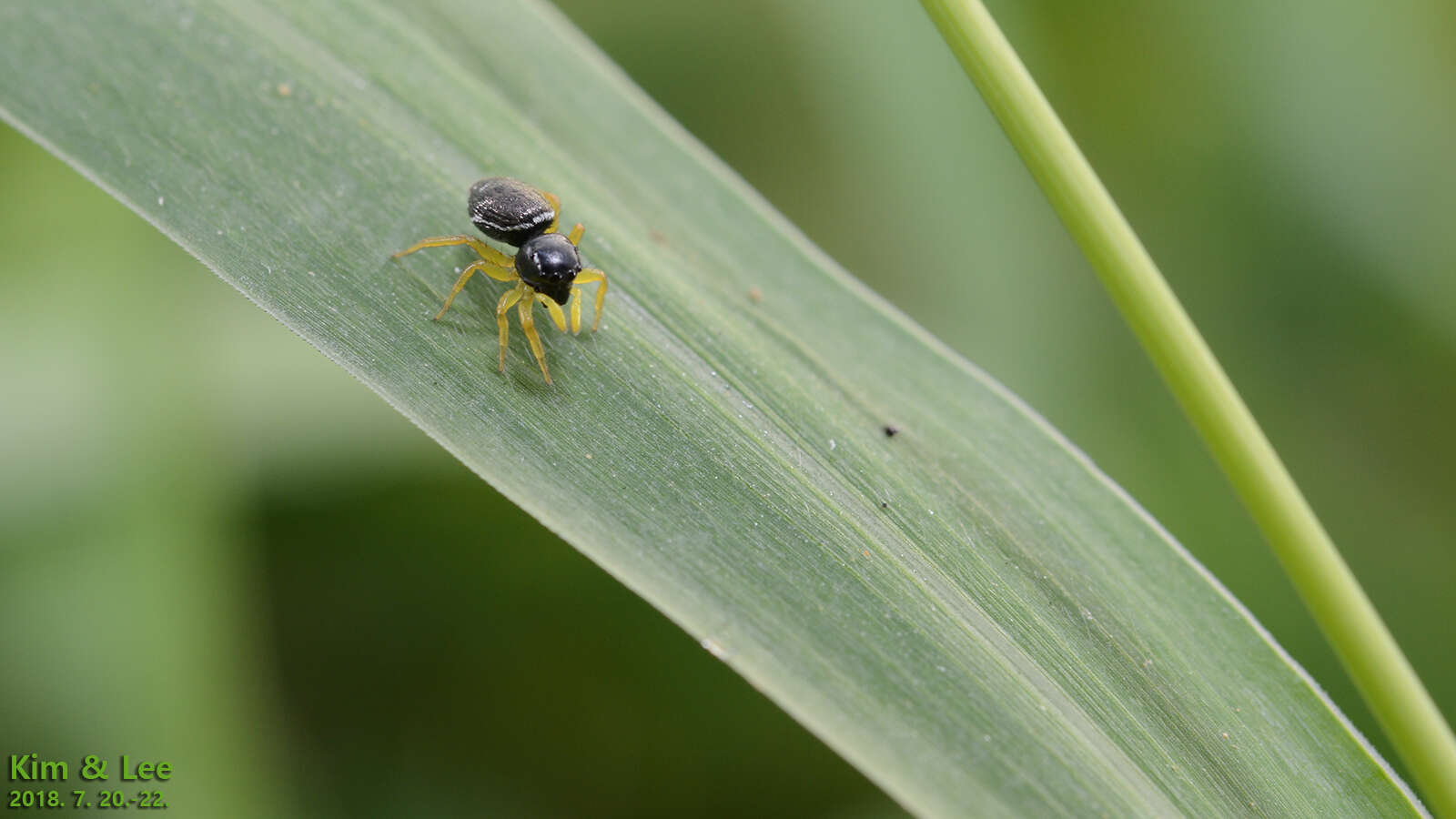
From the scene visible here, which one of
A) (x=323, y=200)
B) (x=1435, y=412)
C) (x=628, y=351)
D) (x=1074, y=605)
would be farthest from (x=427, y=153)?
(x=1435, y=412)

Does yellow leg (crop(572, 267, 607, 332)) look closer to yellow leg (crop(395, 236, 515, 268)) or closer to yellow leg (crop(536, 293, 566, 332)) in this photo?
yellow leg (crop(536, 293, 566, 332))

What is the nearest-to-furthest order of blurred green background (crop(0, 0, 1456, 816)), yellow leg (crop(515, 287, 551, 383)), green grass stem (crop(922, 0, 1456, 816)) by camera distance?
green grass stem (crop(922, 0, 1456, 816)) < yellow leg (crop(515, 287, 551, 383)) < blurred green background (crop(0, 0, 1456, 816))

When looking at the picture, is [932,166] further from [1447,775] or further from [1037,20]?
[1447,775]

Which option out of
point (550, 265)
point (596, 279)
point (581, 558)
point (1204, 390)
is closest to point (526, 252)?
point (550, 265)

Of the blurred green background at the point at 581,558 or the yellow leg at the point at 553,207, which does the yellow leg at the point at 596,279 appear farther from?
the blurred green background at the point at 581,558

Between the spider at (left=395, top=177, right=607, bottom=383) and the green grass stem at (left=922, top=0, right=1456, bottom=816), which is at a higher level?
the spider at (left=395, top=177, right=607, bottom=383)

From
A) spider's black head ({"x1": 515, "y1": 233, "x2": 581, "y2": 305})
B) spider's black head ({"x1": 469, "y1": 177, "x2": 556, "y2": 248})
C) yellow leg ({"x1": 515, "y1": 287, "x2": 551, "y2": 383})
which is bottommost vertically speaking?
yellow leg ({"x1": 515, "y1": 287, "x2": 551, "y2": 383})

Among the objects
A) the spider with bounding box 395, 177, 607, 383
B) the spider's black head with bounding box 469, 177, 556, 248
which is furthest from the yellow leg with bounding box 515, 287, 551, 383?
the spider's black head with bounding box 469, 177, 556, 248
